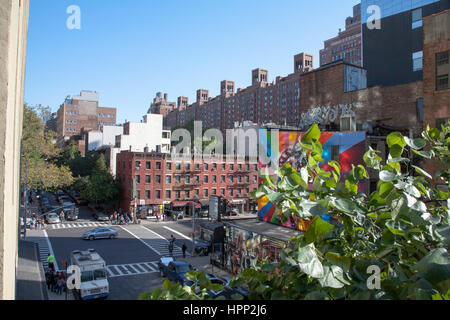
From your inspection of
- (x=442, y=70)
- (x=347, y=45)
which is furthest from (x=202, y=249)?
(x=347, y=45)

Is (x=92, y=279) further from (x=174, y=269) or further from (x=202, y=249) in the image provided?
(x=202, y=249)

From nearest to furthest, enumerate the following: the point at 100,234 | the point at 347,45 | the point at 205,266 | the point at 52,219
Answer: the point at 205,266
the point at 100,234
the point at 52,219
the point at 347,45

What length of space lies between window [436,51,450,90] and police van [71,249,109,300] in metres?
23.5

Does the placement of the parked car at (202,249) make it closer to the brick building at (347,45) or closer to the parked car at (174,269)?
the parked car at (174,269)

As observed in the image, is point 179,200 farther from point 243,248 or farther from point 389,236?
point 389,236

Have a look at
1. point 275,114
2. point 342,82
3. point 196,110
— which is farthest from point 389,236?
point 196,110

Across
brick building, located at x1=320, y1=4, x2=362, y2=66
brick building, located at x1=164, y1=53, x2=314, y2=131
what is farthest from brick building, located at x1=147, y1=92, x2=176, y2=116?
brick building, located at x1=320, y1=4, x2=362, y2=66

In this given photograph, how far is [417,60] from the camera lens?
1480 inches

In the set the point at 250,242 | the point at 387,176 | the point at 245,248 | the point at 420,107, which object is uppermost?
the point at 420,107

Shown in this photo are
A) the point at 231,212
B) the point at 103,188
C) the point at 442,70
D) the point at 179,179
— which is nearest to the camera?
the point at 442,70

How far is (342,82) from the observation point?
32.6m

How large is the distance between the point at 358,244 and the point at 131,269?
24.9m

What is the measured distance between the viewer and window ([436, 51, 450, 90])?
2066 cm
